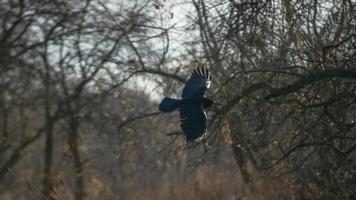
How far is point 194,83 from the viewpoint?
7.66m

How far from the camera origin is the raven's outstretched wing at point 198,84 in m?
7.36

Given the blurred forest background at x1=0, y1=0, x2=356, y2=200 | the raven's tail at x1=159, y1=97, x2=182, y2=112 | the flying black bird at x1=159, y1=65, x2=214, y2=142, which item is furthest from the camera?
the blurred forest background at x1=0, y1=0, x2=356, y2=200

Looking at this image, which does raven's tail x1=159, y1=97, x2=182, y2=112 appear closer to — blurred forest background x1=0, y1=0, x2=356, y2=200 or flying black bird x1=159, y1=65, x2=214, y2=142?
flying black bird x1=159, y1=65, x2=214, y2=142

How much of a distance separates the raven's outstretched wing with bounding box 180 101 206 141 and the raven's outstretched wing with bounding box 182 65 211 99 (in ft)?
0.40

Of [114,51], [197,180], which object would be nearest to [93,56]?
[114,51]

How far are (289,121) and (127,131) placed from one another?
3921mm

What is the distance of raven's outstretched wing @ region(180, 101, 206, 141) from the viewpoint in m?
7.30

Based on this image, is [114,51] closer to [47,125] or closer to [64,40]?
[64,40]

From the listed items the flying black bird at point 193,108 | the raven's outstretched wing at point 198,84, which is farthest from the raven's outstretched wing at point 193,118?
the raven's outstretched wing at point 198,84

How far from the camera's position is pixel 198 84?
7559 mm

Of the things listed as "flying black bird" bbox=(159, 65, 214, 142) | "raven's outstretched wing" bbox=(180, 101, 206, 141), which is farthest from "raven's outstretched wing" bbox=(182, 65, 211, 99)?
"raven's outstretched wing" bbox=(180, 101, 206, 141)

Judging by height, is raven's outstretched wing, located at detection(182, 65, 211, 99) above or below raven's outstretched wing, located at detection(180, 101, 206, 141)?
above

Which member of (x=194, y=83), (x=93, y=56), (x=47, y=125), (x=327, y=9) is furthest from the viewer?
(x=47, y=125)

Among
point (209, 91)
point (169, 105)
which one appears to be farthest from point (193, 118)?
point (209, 91)
